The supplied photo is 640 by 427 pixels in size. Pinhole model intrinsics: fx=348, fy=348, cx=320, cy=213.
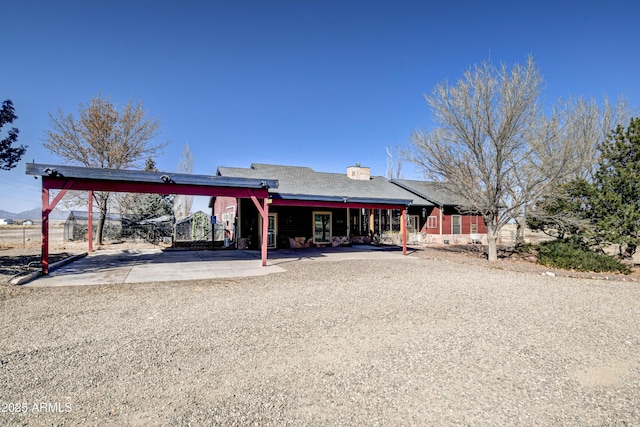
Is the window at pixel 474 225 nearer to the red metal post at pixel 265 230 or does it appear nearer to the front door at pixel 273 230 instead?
the front door at pixel 273 230

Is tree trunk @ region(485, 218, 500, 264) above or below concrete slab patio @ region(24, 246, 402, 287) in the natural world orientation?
above

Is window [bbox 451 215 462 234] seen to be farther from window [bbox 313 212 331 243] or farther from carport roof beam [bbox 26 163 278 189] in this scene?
carport roof beam [bbox 26 163 278 189]

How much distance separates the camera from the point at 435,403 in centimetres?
310

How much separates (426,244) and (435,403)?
2102 cm

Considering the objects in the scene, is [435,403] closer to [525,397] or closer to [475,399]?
[475,399]

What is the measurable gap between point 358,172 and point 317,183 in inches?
176

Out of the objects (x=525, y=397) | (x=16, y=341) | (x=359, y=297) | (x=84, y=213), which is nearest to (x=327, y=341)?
(x=525, y=397)

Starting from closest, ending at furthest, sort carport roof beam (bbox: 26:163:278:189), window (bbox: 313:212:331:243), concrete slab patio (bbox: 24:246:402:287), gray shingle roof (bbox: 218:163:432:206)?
1. concrete slab patio (bbox: 24:246:402:287)
2. carport roof beam (bbox: 26:163:278:189)
3. gray shingle roof (bbox: 218:163:432:206)
4. window (bbox: 313:212:331:243)

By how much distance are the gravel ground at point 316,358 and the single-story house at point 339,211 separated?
26.6 feet

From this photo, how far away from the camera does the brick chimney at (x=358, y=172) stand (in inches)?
943

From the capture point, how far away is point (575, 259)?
12297 mm

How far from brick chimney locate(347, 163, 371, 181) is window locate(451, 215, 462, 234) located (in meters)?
6.75

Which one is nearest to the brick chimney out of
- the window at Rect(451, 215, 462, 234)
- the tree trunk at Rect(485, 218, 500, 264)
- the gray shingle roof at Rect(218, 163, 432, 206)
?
the gray shingle roof at Rect(218, 163, 432, 206)

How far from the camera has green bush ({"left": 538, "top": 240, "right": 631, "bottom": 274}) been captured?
38.5 ft
